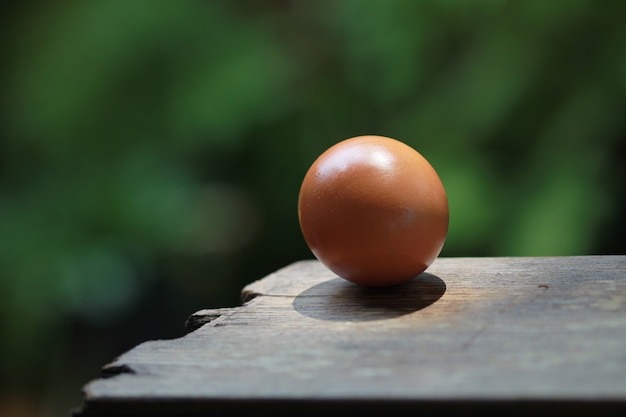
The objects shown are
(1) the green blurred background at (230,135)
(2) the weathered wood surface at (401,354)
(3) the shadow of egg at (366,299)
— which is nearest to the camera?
(2) the weathered wood surface at (401,354)

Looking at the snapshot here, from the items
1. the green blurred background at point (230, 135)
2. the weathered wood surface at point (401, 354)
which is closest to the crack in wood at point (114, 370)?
the weathered wood surface at point (401, 354)

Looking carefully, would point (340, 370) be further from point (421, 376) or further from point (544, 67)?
point (544, 67)

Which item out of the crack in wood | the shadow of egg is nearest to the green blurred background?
the shadow of egg

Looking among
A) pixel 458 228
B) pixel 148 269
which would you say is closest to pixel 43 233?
pixel 148 269

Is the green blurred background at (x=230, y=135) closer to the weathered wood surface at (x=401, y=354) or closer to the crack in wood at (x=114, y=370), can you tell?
the weathered wood surface at (x=401, y=354)

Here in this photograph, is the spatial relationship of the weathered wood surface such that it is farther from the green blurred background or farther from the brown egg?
the green blurred background
